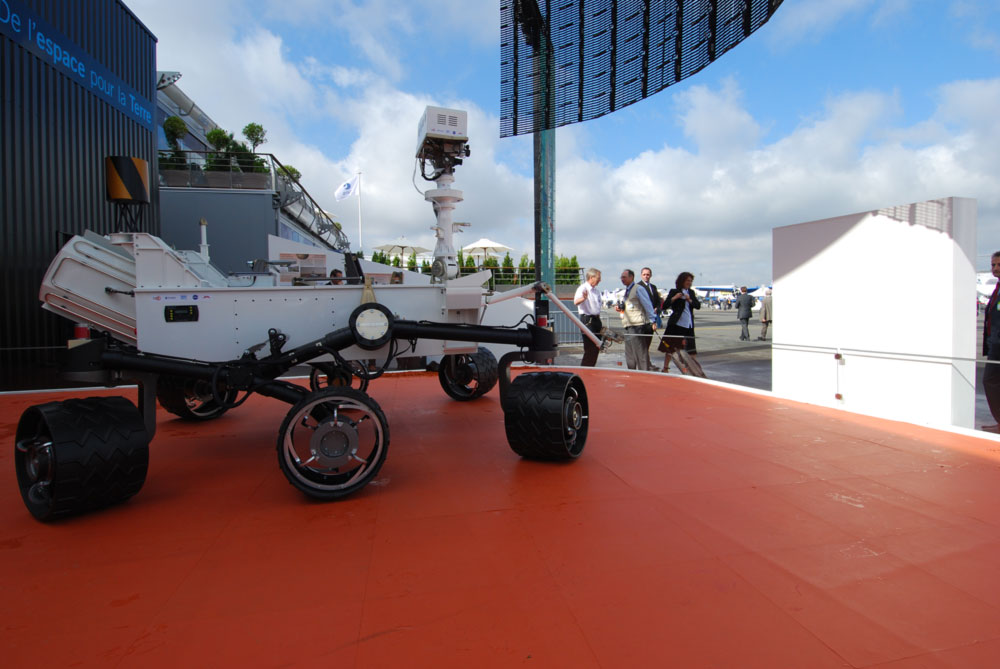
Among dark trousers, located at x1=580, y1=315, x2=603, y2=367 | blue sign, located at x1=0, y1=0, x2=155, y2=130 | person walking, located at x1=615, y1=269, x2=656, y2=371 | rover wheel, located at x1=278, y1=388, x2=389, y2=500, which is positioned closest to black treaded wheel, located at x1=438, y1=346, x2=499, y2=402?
dark trousers, located at x1=580, y1=315, x2=603, y2=367

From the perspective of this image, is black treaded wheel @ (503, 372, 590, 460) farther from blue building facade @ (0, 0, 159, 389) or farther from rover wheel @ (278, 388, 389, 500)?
blue building facade @ (0, 0, 159, 389)

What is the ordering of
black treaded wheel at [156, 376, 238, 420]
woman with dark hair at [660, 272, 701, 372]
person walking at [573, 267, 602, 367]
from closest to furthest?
black treaded wheel at [156, 376, 238, 420]
woman with dark hair at [660, 272, 701, 372]
person walking at [573, 267, 602, 367]

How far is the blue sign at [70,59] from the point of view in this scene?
8.09 meters

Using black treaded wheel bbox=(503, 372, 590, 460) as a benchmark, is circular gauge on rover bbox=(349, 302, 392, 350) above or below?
above

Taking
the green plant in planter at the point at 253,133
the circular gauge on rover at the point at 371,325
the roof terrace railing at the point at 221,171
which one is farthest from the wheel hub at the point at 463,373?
the green plant in planter at the point at 253,133

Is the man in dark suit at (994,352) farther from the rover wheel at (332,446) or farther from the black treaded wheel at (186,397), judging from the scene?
the black treaded wheel at (186,397)

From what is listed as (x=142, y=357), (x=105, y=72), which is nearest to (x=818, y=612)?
(x=142, y=357)

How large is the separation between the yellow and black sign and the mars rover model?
1263 millimetres

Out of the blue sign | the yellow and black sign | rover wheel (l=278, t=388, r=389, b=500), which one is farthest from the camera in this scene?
the blue sign

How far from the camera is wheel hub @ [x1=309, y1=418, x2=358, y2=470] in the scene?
11.0ft

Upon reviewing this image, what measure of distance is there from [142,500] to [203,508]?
48 cm

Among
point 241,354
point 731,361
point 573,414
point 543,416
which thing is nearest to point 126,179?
point 241,354

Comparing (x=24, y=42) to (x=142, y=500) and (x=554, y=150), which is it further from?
(x=554, y=150)

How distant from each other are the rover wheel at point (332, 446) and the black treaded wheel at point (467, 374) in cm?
328
